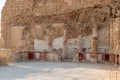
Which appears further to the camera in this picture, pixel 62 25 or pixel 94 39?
pixel 62 25

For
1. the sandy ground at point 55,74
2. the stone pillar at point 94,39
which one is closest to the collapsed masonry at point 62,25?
the stone pillar at point 94,39

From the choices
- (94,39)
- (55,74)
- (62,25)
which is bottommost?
(55,74)

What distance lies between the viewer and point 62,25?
16.8 meters

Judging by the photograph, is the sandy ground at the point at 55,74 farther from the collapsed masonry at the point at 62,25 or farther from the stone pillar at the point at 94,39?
the stone pillar at the point at 94,39

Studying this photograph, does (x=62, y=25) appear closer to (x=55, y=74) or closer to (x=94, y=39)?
(x=94, y=39)

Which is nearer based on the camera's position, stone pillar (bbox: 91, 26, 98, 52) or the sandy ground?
the sandy ground

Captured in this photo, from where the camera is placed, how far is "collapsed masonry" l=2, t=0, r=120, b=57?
1497 cm

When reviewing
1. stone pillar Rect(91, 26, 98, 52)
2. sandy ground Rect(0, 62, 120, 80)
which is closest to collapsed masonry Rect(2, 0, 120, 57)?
stone pillar Rect(91, 26, 98, 52)

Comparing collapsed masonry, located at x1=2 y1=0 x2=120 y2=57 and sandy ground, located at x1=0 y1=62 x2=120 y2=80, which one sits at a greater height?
collapsed masonry, located at x1=2 y1=0 x2=120 y2=57

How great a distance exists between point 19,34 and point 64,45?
4.10 m

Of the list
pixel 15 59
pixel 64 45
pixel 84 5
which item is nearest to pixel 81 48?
pixel 64 45

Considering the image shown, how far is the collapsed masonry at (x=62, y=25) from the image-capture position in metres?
15.0

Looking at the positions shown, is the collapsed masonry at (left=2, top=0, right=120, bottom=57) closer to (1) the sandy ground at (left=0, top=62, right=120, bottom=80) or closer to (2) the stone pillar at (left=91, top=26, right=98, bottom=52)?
(2) the stone pillar at (left=91, top=26, right=98, bottom=52)

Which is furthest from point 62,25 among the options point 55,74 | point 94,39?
point 55,74
